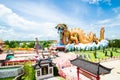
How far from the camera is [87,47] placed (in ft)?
151

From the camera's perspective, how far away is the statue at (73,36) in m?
50.2

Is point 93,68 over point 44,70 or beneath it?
over

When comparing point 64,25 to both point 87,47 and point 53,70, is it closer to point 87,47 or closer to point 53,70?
point 87,47

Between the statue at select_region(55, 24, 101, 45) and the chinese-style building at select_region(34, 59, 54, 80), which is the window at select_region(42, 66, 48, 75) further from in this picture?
the statue at select_region(55, 24, 101, 45)

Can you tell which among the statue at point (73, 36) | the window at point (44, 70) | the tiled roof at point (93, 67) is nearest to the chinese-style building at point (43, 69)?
the window at point (44, 70)

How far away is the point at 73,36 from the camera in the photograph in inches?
2069

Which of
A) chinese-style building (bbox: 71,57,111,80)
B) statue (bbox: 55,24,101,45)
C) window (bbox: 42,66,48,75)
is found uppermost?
statue (bbox: 55,24,101,45)

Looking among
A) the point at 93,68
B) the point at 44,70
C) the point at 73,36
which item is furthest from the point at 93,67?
the point at 73,36

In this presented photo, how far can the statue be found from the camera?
5025cm

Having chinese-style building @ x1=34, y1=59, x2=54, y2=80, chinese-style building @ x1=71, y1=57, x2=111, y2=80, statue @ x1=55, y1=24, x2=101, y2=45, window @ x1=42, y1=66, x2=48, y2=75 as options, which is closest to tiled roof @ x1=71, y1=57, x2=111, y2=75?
chinese-style building @ x1=71, y1=57, x2=111, y2=80

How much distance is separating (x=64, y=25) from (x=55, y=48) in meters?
10.9

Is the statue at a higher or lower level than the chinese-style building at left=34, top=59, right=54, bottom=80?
higher

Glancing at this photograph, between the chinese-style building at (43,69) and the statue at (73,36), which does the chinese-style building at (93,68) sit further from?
the statue at (73,36)

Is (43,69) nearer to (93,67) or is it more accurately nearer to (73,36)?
(93,67)
